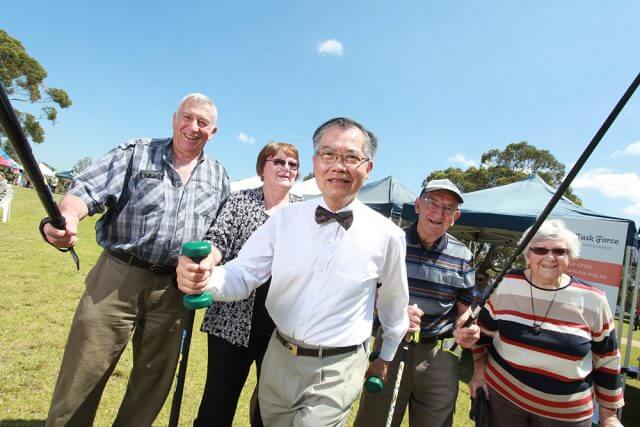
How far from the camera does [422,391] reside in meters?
2.89

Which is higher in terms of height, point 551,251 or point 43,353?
point 551,251

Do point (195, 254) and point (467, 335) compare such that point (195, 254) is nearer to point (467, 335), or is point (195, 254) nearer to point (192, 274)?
point (192, 274)

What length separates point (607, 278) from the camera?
5.47m

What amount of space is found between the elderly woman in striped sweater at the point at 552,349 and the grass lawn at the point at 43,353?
7.36ft

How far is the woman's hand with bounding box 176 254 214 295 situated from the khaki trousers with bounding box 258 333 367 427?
2.13ft

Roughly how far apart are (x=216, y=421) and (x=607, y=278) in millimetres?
6210

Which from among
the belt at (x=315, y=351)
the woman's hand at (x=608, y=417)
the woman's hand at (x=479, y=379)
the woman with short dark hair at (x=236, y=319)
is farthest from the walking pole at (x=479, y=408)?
the woman with short dark hair at (x=236, y=319)

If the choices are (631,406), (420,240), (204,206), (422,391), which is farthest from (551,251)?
(631,406)

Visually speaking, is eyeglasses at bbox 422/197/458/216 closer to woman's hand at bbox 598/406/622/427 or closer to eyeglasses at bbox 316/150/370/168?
eyeglasses at bbox 316/150/370/168

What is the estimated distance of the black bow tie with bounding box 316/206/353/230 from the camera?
187 cm

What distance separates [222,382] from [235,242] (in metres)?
0.97

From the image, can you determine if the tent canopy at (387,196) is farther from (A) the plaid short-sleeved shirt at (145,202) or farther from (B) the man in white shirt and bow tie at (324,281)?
(B) the man in white shirt and bow tie at (324,281)

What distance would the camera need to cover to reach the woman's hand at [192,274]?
1505 millimetres

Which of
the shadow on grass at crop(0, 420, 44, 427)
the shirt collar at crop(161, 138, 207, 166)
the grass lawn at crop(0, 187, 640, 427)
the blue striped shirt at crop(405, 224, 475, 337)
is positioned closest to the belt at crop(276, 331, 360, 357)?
the blue striped shirt at crop(405, 224, 475, 337)
